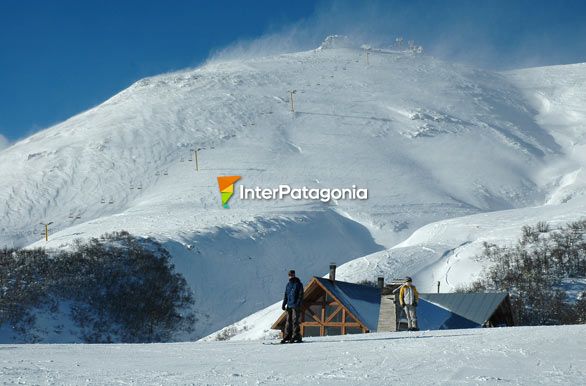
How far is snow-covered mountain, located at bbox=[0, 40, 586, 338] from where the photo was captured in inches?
2359

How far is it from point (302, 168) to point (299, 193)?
8.18 meters

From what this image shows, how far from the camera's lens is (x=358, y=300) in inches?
1200

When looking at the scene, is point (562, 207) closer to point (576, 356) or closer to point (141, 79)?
point (576, 356)

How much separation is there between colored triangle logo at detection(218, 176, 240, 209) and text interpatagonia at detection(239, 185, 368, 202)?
1264 millimetres

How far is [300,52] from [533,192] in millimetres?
82756

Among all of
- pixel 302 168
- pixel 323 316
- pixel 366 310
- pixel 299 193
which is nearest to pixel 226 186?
pixel 299 193

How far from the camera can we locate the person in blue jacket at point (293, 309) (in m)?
13.8

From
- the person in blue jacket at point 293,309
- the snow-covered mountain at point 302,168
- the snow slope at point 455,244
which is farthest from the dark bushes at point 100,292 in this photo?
the person in blue jacket at point 293,309

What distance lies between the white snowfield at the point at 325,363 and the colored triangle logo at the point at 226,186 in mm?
64928

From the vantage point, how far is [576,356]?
33.0 ft

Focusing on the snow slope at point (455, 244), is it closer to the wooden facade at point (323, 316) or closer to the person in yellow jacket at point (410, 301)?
the wooden facade at point (323, 316)

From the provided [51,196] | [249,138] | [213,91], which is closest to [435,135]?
[249,138]

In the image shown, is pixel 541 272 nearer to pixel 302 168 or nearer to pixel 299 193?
pixel 299 193

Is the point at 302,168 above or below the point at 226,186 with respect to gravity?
above
